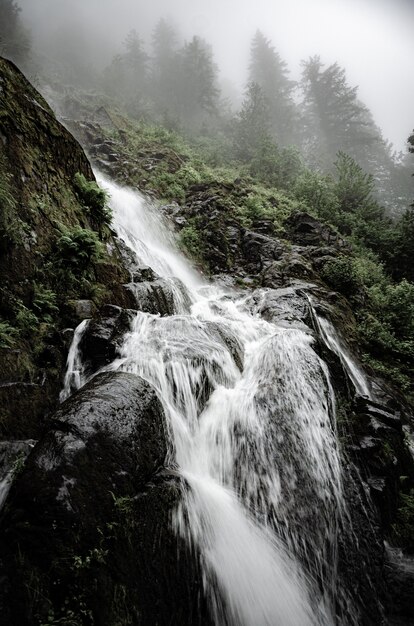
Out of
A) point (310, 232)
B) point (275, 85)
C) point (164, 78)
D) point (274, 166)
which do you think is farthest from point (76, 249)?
point (275, 85)

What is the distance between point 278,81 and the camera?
4075 centimetres

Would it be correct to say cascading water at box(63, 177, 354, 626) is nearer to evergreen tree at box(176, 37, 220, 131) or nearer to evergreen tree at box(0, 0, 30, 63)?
evergreen tree at box(0, 0, 30, 63)

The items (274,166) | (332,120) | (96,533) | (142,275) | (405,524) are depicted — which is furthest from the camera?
(332,120)

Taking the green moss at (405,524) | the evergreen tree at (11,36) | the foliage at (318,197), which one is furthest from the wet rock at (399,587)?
the evergreen tree at (11,36)

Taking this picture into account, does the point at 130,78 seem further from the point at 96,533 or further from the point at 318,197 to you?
the point at 96,533

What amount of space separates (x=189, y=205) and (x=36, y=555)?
1535 cm

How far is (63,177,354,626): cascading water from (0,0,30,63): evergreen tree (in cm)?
3228

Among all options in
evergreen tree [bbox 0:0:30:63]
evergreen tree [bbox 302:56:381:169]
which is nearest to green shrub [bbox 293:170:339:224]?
evergreen tree [bbox 302:56:381:169]

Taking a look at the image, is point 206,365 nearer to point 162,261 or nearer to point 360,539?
point 360,539

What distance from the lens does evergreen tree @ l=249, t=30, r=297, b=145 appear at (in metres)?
36.2

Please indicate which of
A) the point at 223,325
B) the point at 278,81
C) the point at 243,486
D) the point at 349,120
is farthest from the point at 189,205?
the point at 278,81

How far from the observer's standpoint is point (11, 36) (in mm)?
27516

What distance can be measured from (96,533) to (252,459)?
258 cm

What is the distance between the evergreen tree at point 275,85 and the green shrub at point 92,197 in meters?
31.8
